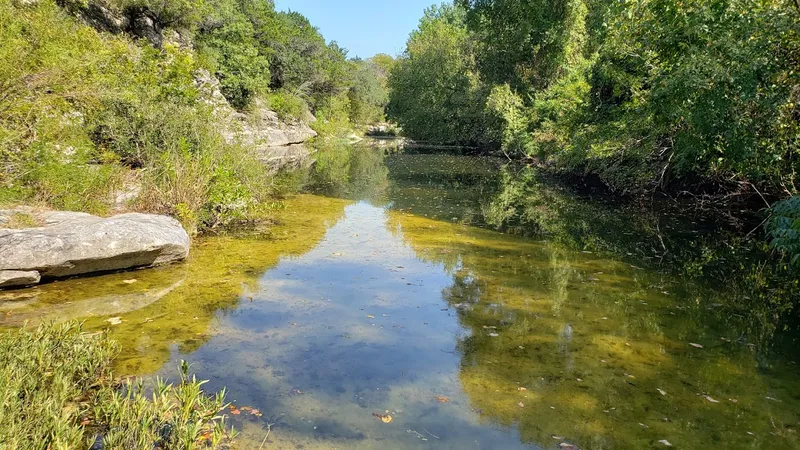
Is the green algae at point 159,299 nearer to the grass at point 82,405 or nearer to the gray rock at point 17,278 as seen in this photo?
the gray rock at point 17,278

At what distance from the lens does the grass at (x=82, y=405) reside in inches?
138

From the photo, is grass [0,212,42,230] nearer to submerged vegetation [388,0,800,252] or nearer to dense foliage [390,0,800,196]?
submerged vegetation [388,0,800,252]

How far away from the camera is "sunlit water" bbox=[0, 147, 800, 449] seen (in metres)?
4.41

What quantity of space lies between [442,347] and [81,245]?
557 cm

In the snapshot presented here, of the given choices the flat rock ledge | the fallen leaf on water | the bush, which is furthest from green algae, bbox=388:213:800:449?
the bush

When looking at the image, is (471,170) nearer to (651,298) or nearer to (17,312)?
(651,298)

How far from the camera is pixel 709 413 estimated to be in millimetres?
4688

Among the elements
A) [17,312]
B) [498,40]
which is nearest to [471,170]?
[498,40]

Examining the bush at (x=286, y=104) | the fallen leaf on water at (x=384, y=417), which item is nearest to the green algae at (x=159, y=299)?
the fallen leaf on water at (x=384, y=417)

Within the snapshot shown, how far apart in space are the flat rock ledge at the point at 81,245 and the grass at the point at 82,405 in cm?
277

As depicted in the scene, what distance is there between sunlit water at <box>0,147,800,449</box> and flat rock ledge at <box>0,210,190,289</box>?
25 centimetres

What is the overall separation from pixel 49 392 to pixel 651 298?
25.5ft

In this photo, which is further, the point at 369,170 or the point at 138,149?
the point at 369,170

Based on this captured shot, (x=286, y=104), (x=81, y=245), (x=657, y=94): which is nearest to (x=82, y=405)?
(x=81, y=245)
